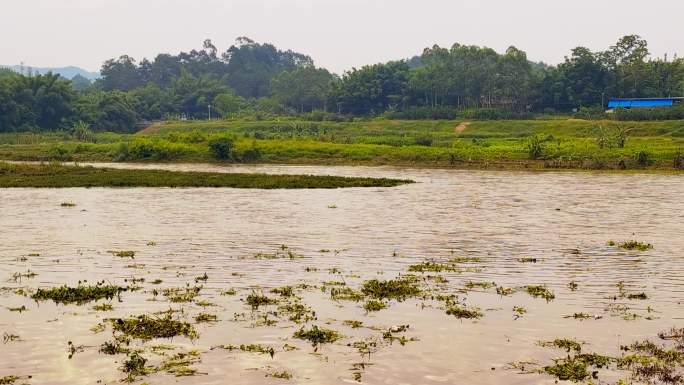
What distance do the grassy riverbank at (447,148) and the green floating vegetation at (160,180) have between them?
19.2 metres

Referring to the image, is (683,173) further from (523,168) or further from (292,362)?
(292,362)

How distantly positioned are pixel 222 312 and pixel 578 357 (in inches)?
293

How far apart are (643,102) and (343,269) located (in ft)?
309

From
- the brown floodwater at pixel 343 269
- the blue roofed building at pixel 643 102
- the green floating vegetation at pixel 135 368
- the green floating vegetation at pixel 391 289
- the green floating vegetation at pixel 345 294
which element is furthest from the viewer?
the blue roofed building at pixel 643 102

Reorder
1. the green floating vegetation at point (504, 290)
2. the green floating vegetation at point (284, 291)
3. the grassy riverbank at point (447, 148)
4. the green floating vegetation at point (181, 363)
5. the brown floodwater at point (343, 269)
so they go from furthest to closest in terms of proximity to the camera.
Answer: the grassy riverbank at point (447, 148) < the green floating vegetation at point (504, 290) < the green floating vegetation at point (284, 291) < the brown floodwater at point (343, 269) < the green floating vegetation at point (181, 363)

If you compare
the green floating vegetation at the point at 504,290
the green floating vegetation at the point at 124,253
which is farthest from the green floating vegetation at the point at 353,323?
the green floating vegetation at the point at 124,253

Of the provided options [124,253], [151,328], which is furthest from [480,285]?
[124,253]

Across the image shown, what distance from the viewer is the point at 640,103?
10444cm

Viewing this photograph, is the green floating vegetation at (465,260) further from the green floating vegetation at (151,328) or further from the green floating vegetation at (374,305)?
the green floating vegetation at (151,328)

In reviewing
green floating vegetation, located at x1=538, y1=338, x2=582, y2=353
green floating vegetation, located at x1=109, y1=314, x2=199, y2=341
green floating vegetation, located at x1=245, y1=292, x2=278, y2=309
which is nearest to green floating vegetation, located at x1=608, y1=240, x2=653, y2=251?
green floating vegetation, located at x1=538, y1=338, x2=582, y2=353

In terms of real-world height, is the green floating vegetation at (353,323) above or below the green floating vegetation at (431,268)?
below

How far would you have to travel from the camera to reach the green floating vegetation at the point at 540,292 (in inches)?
705

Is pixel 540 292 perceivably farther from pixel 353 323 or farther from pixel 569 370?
pixel 569 370

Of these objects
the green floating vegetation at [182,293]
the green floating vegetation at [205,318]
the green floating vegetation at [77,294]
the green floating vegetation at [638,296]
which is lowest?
the green floating vegetation at [638,296]
